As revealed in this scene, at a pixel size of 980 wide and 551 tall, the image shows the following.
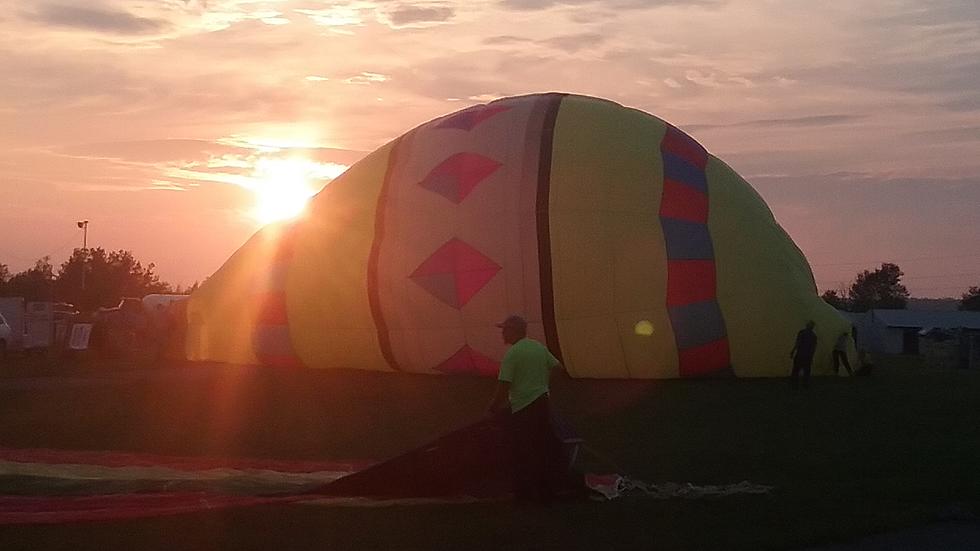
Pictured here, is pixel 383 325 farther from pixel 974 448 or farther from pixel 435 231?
pixel 974 448

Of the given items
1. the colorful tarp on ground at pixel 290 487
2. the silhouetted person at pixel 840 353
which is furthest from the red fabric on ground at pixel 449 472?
the silhouetted person at pixel 840 353

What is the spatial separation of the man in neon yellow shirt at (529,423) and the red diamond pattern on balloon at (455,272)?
33.0 ft

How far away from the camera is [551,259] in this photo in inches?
771

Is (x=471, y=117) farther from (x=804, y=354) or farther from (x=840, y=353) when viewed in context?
(x=840, y=353)

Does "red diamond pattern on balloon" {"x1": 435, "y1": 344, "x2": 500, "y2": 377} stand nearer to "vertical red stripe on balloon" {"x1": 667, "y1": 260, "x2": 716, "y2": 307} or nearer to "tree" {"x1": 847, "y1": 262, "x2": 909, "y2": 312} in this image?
"vertical red stripe on balloon" {"x1": 667, "y1": 260, "x2": 716, "y2": 307}

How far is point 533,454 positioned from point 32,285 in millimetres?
84410

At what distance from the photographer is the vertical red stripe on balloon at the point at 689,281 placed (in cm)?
1970

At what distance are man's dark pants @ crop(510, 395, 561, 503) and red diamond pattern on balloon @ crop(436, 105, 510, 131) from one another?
480 inches

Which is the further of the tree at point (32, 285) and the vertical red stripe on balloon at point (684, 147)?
the tree at point (32, 285)

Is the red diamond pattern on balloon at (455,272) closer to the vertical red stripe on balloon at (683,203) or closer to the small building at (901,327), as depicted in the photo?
the vertical red stripe on balloon at (683,203)

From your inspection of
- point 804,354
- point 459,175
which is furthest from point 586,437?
point 459,175

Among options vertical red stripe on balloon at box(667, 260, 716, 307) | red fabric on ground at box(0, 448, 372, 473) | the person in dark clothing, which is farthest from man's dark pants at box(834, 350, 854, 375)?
red fabric on ground at box(0, 448, 372, 473)

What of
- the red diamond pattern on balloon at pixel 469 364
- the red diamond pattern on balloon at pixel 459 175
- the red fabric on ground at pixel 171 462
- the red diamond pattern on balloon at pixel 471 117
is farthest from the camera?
the red diamond pattern on balloon at pixel 471 117

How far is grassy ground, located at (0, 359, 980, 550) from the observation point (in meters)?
8.38
